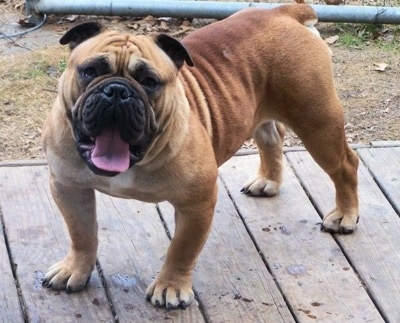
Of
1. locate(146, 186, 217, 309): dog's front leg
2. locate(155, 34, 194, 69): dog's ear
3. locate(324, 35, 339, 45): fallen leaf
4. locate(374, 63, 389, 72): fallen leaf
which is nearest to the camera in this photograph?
locate(155, 34, 194, 69): dog's ear

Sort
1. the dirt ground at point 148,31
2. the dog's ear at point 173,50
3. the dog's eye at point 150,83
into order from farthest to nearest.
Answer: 1. the dirt ground at point 148,31
2. the dog's ear at point 173,50
3. the dog's eye at point 150,83

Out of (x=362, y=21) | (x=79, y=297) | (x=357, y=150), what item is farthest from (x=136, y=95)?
(x=362, y=21)

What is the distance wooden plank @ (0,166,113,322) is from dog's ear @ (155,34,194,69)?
41.2 inches

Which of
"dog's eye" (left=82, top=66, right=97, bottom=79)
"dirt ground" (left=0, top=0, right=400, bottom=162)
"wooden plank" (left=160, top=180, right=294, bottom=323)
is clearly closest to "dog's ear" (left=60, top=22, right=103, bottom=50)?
"dog's eye" (left=82, top=66, right=97, bottom=79)

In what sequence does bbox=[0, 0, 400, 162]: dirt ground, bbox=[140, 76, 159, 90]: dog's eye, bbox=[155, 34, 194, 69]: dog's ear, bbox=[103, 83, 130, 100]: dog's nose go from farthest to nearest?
1. bbox=[0, 0, 400, 162]: dirt ground
2. bbox=[155, 34, 194, 69]: dog's ear
3. bbox=[140, 76, 159, 90]: dog's eye
4. bbox=[103, 83, 130, 100]: dog's nose

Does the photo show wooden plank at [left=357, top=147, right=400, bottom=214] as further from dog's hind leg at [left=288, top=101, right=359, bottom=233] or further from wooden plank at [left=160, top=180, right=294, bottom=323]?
wooden plank at [left=160, top=180, right=294, bottom=323]

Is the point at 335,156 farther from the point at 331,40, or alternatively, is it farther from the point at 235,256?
the point at 331,40

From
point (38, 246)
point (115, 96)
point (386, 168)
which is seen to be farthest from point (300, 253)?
point (115, 96)

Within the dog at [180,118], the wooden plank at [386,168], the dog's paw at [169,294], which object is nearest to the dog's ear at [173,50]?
the dog at [180,118]

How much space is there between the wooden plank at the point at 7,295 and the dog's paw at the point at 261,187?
121 cm

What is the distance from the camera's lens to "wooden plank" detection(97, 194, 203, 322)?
356 centimetres

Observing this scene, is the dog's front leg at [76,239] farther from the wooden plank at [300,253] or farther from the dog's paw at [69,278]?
the wooden plank at [300,253]

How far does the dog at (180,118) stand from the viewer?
3.05 metres

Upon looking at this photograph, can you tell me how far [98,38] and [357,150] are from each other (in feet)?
6.70
